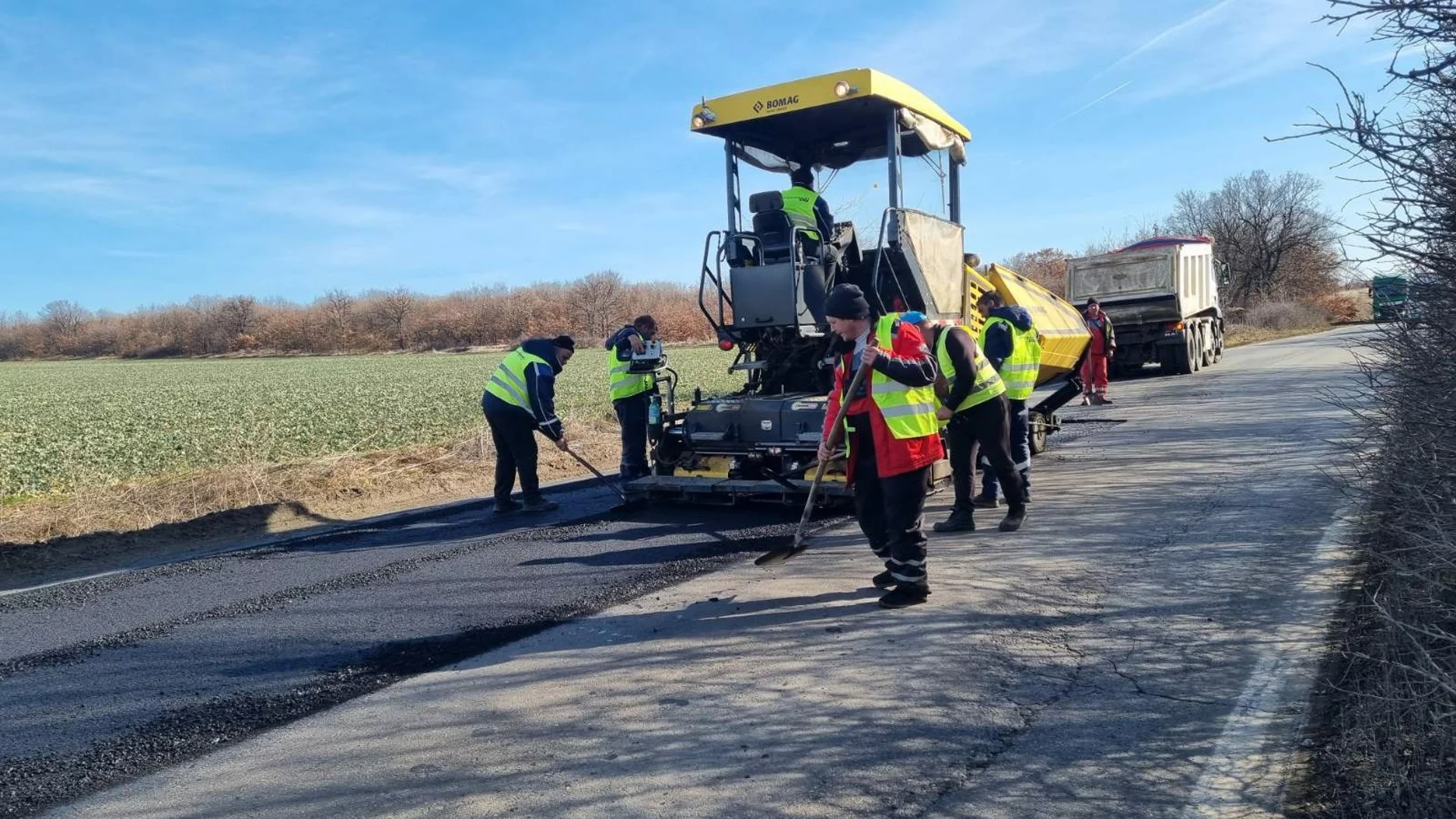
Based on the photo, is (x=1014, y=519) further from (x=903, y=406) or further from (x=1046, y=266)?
(x=1046, y=266)

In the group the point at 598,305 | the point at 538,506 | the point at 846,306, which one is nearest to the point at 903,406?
the point at 846,306

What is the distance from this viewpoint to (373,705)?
3.94 metres

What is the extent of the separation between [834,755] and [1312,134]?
8.60 feet

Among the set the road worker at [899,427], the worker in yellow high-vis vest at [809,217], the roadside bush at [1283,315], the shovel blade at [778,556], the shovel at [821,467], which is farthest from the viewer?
the roadside bush at [1283,315]

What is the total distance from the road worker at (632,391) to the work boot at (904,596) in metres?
4.32

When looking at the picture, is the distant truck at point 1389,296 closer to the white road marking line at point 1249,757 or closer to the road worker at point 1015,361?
the white road marking line at point 1249,757

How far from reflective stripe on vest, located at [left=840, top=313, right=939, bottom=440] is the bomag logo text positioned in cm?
337

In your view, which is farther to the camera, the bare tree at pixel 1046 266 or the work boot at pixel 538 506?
the bare tree at pixel 1046 266

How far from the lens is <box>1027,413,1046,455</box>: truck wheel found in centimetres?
988

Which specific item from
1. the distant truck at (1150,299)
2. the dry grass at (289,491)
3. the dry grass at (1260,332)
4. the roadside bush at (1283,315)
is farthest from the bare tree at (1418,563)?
the roadside bush at (1283,315)

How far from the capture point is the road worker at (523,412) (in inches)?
328

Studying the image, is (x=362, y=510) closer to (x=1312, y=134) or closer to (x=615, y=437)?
(x=615, y=437)

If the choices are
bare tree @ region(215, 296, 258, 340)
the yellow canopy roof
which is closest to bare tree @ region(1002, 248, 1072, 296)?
the yellow canopy roof

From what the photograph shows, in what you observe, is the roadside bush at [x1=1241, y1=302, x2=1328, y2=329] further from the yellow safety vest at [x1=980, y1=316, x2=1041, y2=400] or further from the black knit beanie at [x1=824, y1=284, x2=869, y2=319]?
the black knit beanie at [x1=824, y1=284, x2=869, y2=319]
